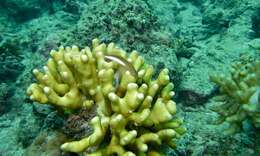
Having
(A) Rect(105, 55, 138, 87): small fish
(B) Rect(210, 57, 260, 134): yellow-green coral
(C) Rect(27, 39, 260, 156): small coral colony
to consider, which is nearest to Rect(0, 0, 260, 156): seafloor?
(B) Rect(210, 57, 260, 134): yellow-green coral

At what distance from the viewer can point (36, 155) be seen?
3.61 metres

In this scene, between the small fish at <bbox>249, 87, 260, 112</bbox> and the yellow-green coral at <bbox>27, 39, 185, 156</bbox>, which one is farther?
the small fish at <bbox>249, 87, 260, 112</bbox>

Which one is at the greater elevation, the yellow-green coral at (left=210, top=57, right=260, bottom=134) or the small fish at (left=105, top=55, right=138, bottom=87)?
the small fish at (left=105, top=55, right=138, bottom=87)

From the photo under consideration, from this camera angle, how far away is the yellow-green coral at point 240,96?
157 inches

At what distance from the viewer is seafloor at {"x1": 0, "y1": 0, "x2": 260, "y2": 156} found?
4.45 meters

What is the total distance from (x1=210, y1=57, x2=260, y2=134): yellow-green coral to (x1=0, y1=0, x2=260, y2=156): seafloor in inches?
16.5

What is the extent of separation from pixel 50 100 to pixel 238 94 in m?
A: 2.41

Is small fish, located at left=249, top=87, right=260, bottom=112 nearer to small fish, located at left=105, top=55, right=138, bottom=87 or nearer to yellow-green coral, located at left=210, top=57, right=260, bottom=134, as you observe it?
yellow-green coral, located at left=210, top=57, right=260, bottom=134

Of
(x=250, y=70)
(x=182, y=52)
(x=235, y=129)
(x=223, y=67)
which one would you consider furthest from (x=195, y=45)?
(x=235, y=129)

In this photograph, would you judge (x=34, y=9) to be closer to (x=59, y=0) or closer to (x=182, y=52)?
(x=59, y=0)

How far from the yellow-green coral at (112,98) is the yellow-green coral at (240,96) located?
1.19m

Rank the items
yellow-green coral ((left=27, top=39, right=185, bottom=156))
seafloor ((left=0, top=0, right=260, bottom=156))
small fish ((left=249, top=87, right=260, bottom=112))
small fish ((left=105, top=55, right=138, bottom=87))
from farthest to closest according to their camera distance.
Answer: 1. seafloor ((left=0, top=0, right=260, bottom=156))
2. small fish ((left=249, top=87, right=260, bottom=112))
3. small fish ((left=105, top=55, right=138, bottom=87))
4. yellow-green coral ((left=27, top=39, right=185, bottom=156))

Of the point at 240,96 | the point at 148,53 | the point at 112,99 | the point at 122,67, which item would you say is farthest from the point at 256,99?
the point at 148,53

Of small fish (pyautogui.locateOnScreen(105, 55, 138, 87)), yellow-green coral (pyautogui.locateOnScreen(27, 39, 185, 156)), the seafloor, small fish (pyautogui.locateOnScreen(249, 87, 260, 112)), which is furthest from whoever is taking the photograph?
the seafloor
